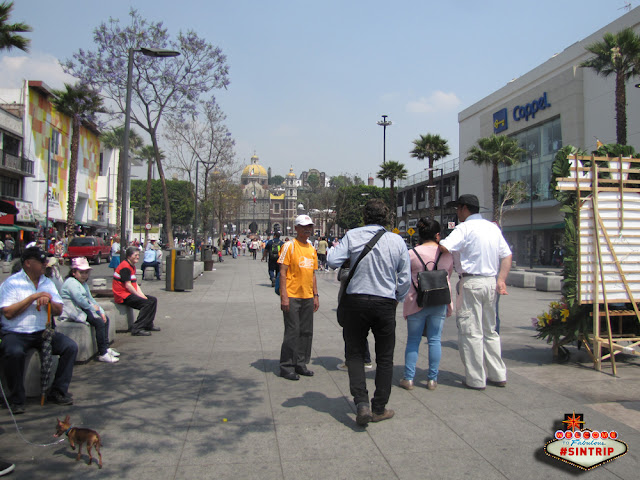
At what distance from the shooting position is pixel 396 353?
22.8ft

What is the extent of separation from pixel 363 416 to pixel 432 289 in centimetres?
148

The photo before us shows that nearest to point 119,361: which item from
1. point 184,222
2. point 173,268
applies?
point 173,268

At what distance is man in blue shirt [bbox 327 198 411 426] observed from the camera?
4043 mm

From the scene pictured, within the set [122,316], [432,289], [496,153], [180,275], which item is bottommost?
[122,316]

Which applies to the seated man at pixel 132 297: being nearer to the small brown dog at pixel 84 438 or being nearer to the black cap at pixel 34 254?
the black cap at pixel 34 254

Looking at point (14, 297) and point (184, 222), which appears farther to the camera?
point (184, 222)

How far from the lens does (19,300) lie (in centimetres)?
462

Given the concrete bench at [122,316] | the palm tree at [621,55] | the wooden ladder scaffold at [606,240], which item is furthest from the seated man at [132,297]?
the palm tree at [621,55]

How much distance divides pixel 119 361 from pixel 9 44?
711 centimetres

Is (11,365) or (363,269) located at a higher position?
(363,269)

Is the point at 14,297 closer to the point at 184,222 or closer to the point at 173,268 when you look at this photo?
the point at 173,268

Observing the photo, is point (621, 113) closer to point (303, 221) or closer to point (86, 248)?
point (303, 221)

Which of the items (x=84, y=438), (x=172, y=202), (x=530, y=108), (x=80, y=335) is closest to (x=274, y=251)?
(x=80, y=335)

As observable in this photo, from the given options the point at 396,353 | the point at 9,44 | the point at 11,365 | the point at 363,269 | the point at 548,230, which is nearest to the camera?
the point at 363,269
